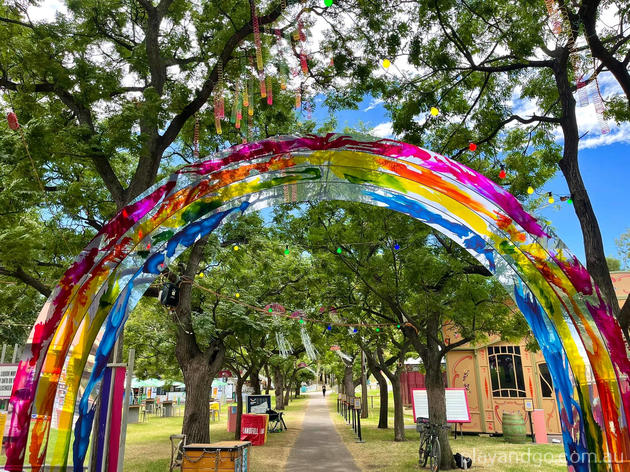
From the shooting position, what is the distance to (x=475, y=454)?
1345 cm

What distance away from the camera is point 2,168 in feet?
29.8


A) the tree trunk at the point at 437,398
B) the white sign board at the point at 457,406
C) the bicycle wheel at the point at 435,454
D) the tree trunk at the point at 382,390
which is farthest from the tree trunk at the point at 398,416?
the bicycle wheel at the point at 435,454

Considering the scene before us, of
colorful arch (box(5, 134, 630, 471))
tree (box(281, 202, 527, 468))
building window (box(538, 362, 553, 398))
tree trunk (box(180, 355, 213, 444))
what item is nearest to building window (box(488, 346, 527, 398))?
building window (box(538, 362, 553, 398))

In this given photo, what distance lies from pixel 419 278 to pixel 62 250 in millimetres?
8858

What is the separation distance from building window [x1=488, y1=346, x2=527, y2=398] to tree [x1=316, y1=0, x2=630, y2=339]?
39.1 ft

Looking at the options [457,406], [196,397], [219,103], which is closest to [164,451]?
[196,397]

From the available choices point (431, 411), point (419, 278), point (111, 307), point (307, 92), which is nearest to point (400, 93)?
point (307, 92)

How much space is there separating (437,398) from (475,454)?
353cm

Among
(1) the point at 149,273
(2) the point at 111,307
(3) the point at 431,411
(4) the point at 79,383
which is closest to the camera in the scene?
(4) the point at 79,383

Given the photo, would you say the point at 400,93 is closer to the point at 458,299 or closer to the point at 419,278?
the point at 419,278

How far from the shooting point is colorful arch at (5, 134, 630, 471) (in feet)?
11.9

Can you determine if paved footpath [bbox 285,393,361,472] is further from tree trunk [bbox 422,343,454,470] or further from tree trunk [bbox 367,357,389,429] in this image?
tree trunk [bbox 367,357,389,429]

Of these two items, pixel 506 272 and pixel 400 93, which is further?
pixel 400 93

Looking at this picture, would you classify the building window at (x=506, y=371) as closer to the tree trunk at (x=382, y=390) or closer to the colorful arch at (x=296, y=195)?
the tree trunk at (x=382, y=390)
